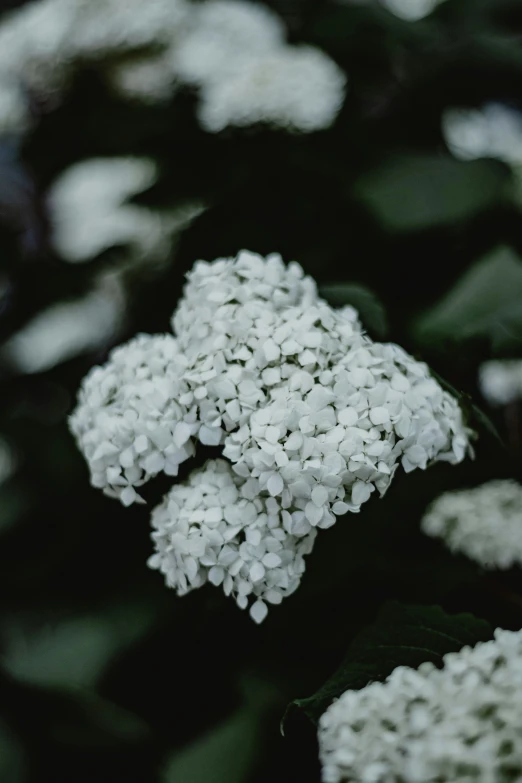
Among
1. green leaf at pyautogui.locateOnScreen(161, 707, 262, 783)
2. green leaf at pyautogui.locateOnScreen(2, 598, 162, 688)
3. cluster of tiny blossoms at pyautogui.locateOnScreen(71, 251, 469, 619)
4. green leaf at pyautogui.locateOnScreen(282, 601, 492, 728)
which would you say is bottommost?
green leaf at pyautogui.locateOnScreen(2, 598, 162, 688)

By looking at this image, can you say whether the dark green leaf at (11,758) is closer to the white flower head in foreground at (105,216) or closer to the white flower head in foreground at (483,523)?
the white flower head in foreground at (483,523)

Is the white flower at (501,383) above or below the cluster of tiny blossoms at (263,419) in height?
below

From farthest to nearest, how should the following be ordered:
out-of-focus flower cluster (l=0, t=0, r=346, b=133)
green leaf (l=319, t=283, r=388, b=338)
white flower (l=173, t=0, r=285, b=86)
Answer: white flower (l=173, t=0, r=285, b=86)
out-of-focus flower cluster (l=0, t=0, r=346, b=133)
green leaf (l=319, t=283, r=388, b=338)

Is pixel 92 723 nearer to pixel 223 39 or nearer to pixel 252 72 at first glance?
pixel 252 72

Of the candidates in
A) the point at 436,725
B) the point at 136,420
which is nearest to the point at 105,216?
the point at 136,420

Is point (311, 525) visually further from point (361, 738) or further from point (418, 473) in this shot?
point (418, 473)

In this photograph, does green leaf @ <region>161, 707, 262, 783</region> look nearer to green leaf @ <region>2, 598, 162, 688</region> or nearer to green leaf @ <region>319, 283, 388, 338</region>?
green leaf @ <region>2, 598, 162, 688</region>

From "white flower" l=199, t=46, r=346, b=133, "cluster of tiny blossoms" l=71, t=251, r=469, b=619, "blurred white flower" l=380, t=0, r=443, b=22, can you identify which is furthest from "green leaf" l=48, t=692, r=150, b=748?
"blurred white flower" l=380, t=0, r=443, b=22

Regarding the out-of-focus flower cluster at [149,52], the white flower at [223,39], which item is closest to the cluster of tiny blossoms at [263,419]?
the out-of-focus flower cluster at [149,52]
